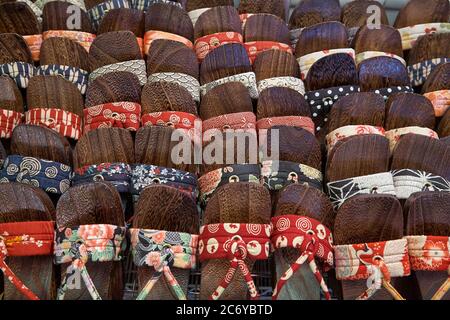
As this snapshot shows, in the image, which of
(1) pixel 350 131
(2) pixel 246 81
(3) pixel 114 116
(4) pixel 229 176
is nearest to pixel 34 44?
(3) pixel 114 116

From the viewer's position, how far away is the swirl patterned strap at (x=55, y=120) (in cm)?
114

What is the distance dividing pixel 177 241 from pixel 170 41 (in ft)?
1.75

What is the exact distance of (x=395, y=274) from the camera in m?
0.91

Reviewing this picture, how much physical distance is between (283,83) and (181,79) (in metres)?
0.21

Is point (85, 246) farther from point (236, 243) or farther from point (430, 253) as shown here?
point (430, 253)

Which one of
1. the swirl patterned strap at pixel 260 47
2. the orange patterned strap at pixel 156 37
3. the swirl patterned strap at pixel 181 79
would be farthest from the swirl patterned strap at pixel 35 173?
the swirl patterned strap at pixel 260 47

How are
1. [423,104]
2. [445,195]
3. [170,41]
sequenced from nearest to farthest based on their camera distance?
1. [445,195]
2. [423,104]
3. [170,41]

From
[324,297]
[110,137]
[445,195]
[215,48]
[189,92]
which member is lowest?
[324,297]

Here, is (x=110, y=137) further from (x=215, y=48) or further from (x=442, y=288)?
(x=442, y=288)

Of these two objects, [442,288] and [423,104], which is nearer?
[442,288]

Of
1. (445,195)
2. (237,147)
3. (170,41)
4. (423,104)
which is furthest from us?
→ (170,41)

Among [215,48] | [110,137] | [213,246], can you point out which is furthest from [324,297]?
[215,48]

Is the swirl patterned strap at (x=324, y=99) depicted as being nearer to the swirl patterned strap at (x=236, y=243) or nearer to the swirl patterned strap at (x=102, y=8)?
the swirl patterned strap at (x=236, y=243)

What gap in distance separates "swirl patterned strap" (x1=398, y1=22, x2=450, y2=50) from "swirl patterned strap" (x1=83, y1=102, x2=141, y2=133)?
2.24 feet
